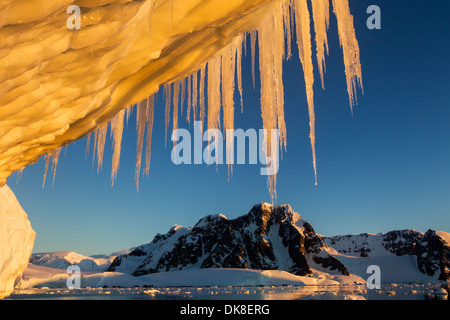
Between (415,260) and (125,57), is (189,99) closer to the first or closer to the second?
(125,57)

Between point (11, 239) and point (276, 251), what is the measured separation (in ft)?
549

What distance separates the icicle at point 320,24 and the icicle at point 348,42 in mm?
124

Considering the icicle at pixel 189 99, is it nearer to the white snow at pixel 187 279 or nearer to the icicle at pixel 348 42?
the icicle at pixel 348 42

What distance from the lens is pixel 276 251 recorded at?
167500mm

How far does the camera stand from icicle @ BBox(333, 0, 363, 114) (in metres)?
3.01

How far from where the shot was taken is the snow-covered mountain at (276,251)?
161 m

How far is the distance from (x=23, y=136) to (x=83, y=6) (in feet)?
4.59

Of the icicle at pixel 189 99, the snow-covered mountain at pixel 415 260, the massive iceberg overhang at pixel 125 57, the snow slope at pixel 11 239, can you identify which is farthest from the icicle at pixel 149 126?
the snow-covered mountain at pixel 415 260

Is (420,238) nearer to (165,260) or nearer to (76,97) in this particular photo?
(165,260)

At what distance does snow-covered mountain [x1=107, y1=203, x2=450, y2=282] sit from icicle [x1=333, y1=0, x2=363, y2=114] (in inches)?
6332

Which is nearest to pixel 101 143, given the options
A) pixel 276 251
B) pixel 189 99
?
pixel 189 99

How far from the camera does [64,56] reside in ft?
5.62
